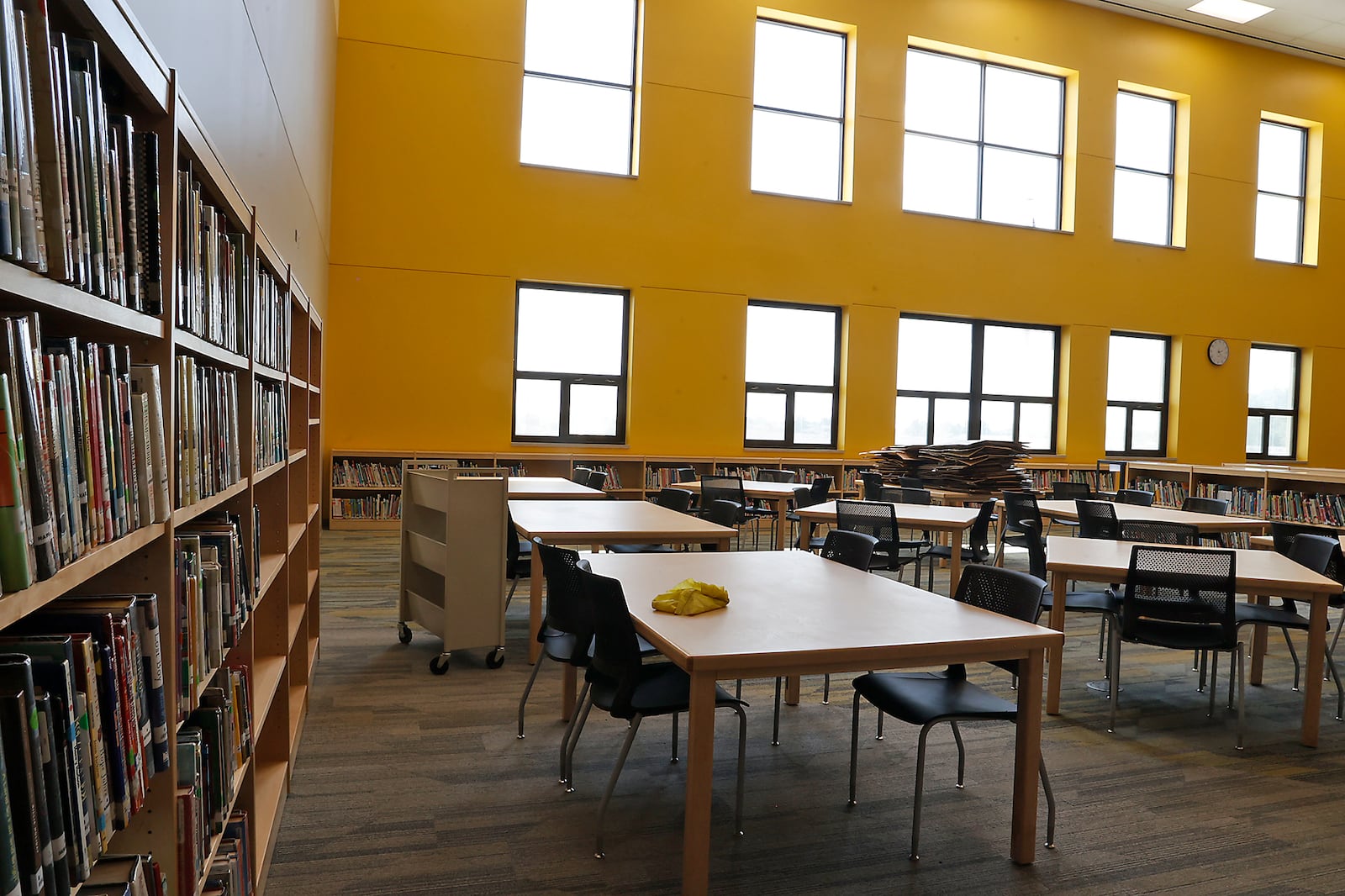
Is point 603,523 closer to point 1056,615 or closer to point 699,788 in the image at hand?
point 1056,615

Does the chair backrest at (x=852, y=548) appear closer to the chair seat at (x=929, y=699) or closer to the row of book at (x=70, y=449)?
the chair seat at (x=929, y=699)

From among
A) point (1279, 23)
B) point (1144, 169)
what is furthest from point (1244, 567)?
point (1279, 23)

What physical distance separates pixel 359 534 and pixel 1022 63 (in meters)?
10.1

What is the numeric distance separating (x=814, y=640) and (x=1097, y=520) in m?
4.09

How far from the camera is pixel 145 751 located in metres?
1.24

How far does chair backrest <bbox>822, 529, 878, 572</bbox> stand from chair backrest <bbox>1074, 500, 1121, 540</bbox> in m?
2.34

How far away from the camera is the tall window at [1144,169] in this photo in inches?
484

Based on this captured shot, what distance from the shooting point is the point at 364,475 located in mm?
9195

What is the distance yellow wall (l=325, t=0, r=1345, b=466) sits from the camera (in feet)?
31.1

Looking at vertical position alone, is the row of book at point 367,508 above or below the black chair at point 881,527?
below

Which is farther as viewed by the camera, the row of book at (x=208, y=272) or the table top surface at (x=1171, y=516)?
the table top surface at (x=1171, y=516)

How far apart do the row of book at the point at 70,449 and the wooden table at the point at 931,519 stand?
16.6ft

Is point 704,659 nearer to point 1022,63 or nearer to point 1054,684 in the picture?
point 1054,684

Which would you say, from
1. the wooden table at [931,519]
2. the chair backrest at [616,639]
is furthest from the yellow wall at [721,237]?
the chair backrest at [616,639]
